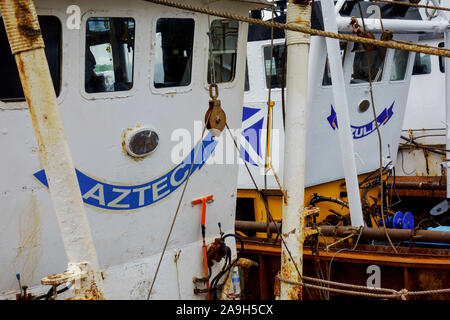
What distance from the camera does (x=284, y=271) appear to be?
5121mm

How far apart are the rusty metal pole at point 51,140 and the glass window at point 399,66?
26.9 ft

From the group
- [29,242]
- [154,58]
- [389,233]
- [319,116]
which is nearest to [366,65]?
[319,116]

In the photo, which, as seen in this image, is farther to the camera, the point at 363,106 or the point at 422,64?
the point at 422,64

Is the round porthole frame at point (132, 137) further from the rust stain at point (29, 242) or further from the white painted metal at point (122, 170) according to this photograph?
the rust stain at point (29, 242)

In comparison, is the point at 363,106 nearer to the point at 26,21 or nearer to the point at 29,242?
the point at 29,242

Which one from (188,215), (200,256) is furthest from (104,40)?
(200,256)

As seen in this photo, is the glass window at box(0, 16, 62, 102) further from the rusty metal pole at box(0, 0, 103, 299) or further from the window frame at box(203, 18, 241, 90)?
the window frame at box(203, 18, 241, 90)

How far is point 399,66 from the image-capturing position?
416 inches

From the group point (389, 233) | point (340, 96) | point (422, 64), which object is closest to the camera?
point (389, 233)

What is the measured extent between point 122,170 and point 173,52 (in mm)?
1183

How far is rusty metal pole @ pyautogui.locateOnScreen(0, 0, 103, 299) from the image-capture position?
3.35m

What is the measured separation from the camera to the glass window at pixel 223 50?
216 inches

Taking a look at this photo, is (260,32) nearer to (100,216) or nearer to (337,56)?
(337,56)

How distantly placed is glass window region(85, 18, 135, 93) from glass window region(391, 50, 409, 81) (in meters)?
6.79
